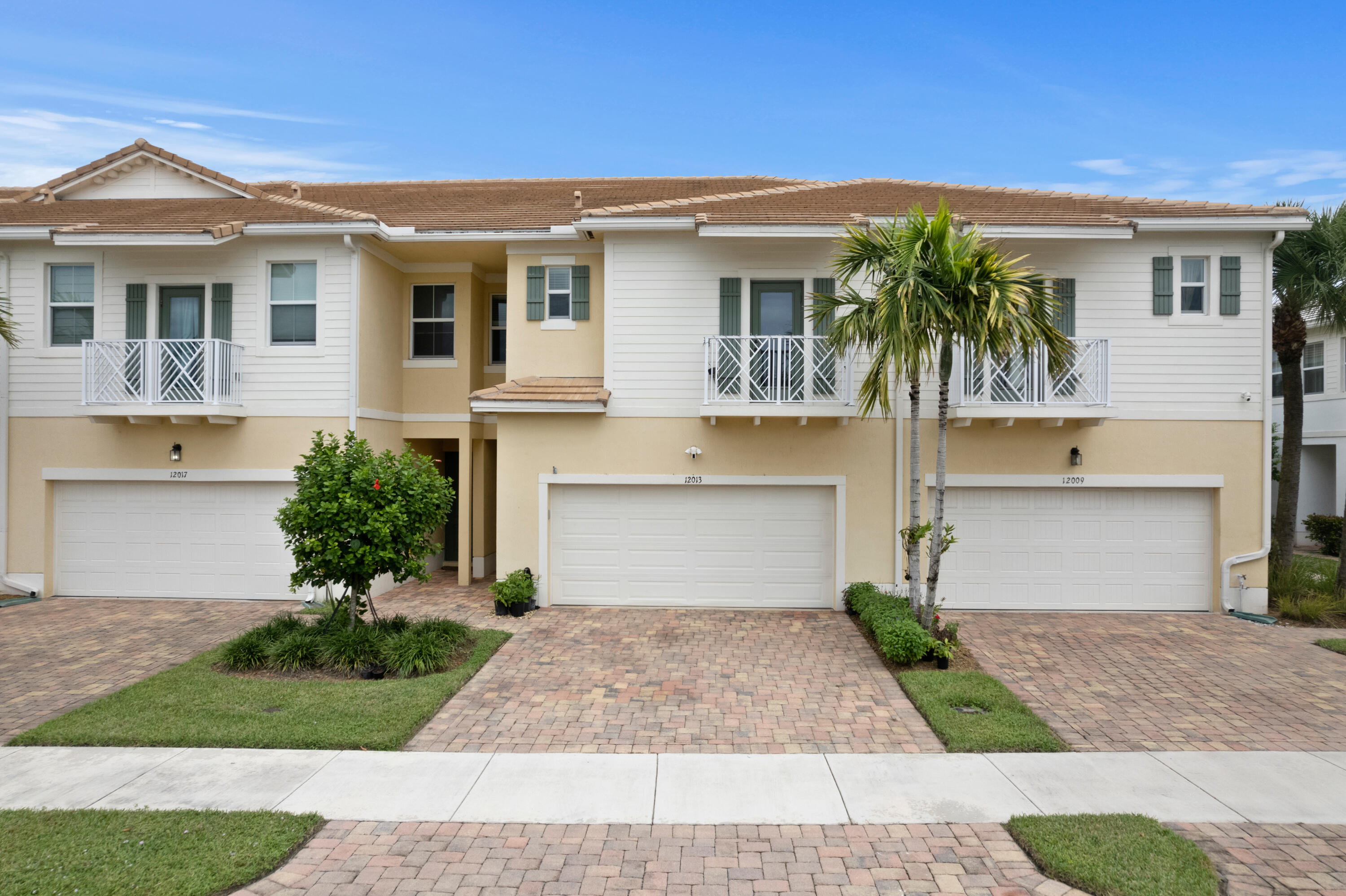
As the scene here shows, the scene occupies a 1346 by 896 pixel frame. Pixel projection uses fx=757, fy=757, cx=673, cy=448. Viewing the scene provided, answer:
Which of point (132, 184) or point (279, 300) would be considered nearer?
point (279, 300)

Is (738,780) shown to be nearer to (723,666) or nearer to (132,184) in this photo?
(723,666)

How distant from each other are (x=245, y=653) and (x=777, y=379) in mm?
8036

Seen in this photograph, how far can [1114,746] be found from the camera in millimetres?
6715

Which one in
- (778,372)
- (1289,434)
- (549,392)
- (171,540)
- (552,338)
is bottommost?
(171,540)

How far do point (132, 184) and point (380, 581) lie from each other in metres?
9.65

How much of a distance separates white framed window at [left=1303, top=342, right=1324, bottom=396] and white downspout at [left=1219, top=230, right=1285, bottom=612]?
11464 mm

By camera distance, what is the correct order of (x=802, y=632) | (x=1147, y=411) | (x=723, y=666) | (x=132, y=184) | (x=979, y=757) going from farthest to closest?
(x=132, y=184) < (x=1147, y=411) < (x=802, y=632) < (x=723, y=666) < (x=979, y=757)

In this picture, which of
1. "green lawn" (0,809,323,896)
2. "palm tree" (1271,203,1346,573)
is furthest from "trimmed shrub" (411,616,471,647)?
"palm tree" (1271,203,1346,573)

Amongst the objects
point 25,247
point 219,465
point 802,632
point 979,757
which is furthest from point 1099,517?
point 25,247

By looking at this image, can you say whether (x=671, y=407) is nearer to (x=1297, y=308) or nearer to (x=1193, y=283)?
(x=1193, y=283)

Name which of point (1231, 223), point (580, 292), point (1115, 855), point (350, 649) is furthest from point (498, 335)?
point (1115, 855)

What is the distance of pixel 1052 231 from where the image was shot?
11586 millimetres

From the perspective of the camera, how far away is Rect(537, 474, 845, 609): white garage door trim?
1226cm

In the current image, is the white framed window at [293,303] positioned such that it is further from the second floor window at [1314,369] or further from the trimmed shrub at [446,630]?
the second floor window at [1314,369]
